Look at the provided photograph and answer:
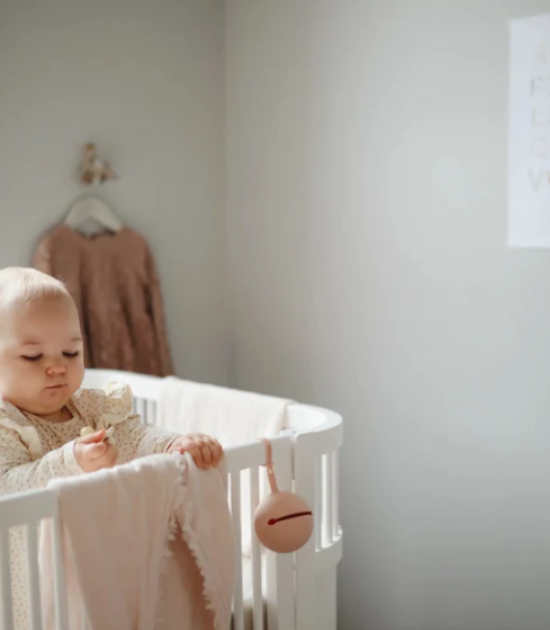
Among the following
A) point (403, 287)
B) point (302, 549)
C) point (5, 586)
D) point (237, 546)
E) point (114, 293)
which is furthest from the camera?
point (114, 293)

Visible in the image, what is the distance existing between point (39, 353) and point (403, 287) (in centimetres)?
96

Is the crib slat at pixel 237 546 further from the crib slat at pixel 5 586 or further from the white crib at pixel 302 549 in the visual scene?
the crib slat at pixel 5 586

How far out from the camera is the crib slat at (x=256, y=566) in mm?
1380

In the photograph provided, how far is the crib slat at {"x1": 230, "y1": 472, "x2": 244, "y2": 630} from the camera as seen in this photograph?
1.35 m

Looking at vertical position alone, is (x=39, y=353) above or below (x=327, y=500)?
above

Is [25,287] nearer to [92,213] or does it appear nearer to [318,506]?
[318,506]

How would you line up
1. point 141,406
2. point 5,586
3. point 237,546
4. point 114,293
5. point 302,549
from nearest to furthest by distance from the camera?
1. point 5,586
2. point 237,546
3. point 302,549
4. point 141,406
5. point 114,293

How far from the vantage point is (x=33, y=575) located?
112 centimetres

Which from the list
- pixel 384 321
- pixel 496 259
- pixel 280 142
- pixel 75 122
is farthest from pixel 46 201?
pixel 496 259

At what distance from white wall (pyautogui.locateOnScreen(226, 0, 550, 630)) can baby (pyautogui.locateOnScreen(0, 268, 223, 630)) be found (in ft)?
2.62

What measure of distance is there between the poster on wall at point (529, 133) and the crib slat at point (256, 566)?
81 centimetres

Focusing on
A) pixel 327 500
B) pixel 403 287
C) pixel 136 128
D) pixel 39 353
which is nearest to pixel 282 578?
pixel 327 500

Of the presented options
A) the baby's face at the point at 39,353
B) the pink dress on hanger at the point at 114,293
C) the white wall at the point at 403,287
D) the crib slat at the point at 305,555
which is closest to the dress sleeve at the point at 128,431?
the baby's face at the point at 39,353

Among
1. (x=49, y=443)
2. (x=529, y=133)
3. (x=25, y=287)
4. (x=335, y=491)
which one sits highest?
(x=529, y=133)
